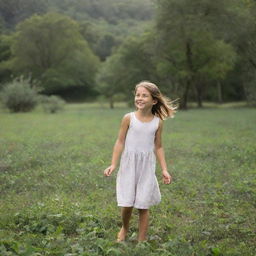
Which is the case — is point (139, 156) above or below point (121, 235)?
above

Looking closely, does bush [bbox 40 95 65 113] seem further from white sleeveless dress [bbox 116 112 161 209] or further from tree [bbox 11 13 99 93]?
white sleeveless dress [bbox 116 112 161 209]

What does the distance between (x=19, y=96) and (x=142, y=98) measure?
34531mm

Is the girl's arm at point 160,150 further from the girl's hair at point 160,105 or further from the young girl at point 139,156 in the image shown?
the girl's hair at point 160,105

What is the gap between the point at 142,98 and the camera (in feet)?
17.3

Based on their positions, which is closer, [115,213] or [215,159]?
[115,213]

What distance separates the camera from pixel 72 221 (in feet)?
20.0

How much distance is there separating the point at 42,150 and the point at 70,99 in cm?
6091

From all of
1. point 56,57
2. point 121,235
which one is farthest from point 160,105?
point 56,57

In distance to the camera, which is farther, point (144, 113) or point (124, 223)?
point (124, 223)

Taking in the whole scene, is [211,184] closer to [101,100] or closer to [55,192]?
[55,192]

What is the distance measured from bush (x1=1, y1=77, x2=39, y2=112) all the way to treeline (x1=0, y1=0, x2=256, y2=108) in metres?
4.21

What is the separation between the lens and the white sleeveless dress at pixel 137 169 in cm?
519

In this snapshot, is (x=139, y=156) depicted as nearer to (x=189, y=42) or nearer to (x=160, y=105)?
(x=160, y=105)

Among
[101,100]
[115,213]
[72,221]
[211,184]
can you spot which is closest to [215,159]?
[211,184]
